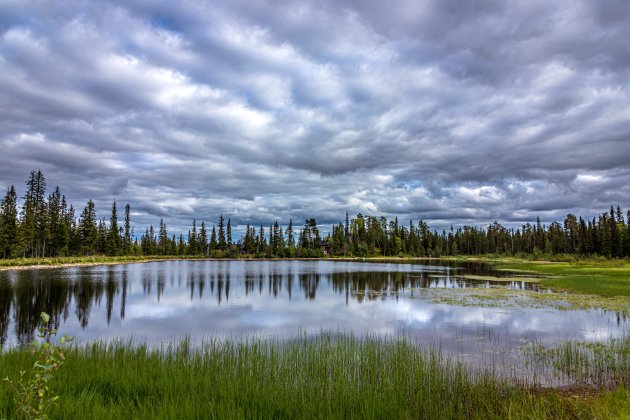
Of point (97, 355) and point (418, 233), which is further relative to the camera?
point (418, 233)

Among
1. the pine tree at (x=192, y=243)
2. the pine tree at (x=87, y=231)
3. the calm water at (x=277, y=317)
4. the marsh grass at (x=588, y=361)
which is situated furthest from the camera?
the pine tree at (x=192, y=243)

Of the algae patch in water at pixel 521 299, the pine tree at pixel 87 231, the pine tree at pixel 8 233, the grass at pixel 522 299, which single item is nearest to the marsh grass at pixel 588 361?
the grass at pixel 522 299

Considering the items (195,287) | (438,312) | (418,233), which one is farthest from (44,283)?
(418,233)

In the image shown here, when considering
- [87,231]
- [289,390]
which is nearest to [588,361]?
[289,390]

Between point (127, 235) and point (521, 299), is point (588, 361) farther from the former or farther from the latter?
point (127, 235)

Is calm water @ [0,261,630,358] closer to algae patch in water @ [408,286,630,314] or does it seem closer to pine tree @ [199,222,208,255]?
algae patch in water @ [408,286,630,314]

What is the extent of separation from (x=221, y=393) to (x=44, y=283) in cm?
4246

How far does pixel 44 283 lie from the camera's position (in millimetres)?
41875

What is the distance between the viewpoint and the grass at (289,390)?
26.9 ft

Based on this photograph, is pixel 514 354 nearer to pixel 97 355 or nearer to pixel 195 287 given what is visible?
pixel 97 355

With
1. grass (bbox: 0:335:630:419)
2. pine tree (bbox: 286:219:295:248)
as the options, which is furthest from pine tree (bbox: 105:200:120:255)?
grass (bbox: 0:335:630:419)

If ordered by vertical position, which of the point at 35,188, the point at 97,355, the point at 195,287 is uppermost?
the point at 35,188

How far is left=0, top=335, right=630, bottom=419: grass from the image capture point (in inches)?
323

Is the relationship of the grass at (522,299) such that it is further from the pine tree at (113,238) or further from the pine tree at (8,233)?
the pine tree at (113,238)
